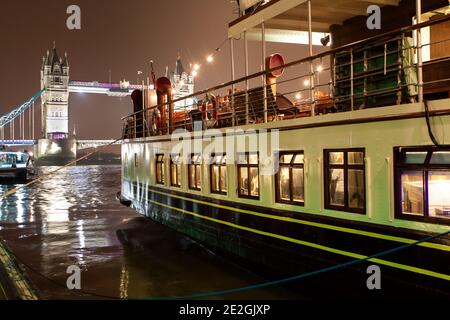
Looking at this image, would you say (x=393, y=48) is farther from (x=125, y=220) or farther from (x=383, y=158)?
(x=125, y=220)

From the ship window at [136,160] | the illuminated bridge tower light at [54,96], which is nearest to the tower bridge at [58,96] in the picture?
the illuminated bridge tower light at [54,96]

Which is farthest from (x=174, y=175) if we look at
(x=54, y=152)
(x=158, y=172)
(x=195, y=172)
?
(x=54, y=152)

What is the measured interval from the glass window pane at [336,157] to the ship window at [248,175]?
6.40 feet

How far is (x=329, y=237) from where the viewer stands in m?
→ 7.11

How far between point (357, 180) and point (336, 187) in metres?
0.44

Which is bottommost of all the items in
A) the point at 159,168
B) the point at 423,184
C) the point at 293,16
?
the point at 423,184

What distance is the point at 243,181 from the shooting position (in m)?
9.49

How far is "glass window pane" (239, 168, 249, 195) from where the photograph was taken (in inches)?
371

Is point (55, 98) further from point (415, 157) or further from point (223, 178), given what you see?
point (415, 157)

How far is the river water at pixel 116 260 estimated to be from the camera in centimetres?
866
